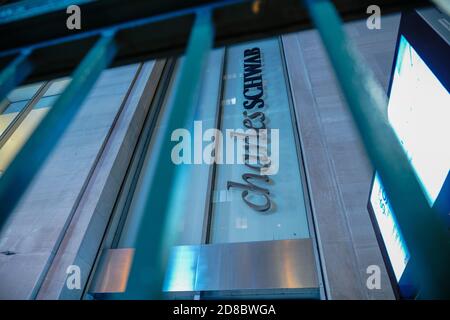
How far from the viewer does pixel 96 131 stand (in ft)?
21.8

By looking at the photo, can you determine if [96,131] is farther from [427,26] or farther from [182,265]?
[427,26]

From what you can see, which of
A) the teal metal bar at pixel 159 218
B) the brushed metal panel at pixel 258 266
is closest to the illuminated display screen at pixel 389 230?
the teal metal bar at pixel 159 218

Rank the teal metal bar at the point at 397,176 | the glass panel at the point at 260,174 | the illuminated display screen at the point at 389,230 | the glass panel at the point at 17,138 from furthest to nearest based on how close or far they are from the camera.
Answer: the glass panel at the point at 17,138 → the glass panel at the point at 260,174 → the illuminated display screen at the point at 389,230 → the teal metal bar at the point at 397,176

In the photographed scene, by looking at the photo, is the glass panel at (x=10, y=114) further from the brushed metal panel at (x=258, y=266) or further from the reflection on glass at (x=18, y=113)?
the brushed metal panel at (x=258, y=266)

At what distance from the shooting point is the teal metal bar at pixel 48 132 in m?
1.06

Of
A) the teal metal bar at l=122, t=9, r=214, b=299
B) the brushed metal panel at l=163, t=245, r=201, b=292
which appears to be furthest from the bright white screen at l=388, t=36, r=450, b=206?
the brushed metal panel at l=163, t=245, r=201, b=292

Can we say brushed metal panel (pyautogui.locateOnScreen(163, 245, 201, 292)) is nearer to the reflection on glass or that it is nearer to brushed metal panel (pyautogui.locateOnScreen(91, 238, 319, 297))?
brushed metal panel (pyautogui.locateOnScreen(91, 238, 319, 297))

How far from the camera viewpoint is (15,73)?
5.09 feet

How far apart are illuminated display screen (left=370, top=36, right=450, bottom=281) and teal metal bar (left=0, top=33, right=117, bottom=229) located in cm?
156

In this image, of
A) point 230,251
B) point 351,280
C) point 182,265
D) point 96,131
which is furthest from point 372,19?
point 96,131

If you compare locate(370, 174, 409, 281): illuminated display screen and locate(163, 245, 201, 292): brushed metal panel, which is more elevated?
locate(370, 174, 409, 281): illuminated display screen

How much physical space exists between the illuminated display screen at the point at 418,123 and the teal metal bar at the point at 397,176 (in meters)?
0.67

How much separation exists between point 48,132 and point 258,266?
3.97 m

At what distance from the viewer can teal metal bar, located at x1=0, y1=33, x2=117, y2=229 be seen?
1058 millimetres
